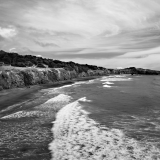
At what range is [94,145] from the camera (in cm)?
782

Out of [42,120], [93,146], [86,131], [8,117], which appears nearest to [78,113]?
[42,120]

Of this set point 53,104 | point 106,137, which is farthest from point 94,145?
point 53,104

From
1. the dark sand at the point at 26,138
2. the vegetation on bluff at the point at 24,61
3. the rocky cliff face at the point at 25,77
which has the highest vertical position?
the vegetation on bluff at the point at 24,61

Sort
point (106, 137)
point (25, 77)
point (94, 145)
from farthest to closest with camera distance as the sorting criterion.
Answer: point (25, 77) → point (106, 137) → point (94, 145)

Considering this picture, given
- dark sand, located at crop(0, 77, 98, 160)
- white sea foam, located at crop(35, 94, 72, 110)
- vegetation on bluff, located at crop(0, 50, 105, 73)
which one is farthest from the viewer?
vegetation on bluff, located at crop(0, 50, 105, 73)

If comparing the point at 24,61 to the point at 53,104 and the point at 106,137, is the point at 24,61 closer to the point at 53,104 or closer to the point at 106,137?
the point at 53,104

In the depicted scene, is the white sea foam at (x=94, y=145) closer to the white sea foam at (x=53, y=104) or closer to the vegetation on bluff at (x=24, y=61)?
the white sea foam at (x=53, y=104)

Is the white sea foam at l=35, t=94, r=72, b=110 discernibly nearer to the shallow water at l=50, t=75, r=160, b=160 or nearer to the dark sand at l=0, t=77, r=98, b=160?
the shallow water at l=50, t=75, r=160, b=160

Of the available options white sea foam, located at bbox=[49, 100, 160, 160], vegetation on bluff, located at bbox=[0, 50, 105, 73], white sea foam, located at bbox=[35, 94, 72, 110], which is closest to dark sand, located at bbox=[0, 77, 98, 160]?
white sea foam, located at bbox=[49, 100, 160, 160]

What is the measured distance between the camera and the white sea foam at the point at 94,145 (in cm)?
671

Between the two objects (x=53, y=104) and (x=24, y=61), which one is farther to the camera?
(x=24, y=61)

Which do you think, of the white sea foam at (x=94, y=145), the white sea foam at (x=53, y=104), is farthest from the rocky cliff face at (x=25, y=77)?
the white sea foam at (x=94, y=145)

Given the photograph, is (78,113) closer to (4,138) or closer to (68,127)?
(68,127)

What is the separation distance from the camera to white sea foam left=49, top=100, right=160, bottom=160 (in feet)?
22.0
